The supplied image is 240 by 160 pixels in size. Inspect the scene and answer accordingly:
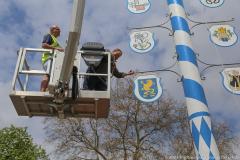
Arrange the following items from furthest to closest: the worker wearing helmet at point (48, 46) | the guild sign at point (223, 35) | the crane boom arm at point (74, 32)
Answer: the guild sign at point (223, 35), the worker wearing helmet at point (48, 46), the crane boom arm at point (74, 32)

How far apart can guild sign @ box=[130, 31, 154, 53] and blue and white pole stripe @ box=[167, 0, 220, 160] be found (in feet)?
1.84

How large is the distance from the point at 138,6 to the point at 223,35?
5.33 feet

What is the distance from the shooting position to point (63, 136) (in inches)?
878

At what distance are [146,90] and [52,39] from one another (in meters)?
1.81

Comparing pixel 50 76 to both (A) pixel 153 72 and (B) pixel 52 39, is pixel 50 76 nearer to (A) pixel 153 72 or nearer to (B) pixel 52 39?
(B) pixel 52 39

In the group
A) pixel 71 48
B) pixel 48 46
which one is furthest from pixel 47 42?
pixel 71 48

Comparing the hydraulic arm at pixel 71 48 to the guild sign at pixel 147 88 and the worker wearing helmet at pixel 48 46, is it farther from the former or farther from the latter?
the guild sign at pixel 147 88

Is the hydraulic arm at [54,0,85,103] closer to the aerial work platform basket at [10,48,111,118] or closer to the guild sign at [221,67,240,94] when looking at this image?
the aerial work platform basket at [10,48,111,118]

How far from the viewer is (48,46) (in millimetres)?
6441

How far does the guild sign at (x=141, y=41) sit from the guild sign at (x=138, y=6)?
1.40 feet

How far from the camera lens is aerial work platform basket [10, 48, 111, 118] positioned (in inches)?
233

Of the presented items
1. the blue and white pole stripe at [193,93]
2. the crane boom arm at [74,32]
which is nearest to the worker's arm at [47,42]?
the crane boom arm at [74,32]

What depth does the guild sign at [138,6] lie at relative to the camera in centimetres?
720

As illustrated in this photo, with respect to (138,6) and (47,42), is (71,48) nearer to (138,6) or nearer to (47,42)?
(47,42)
